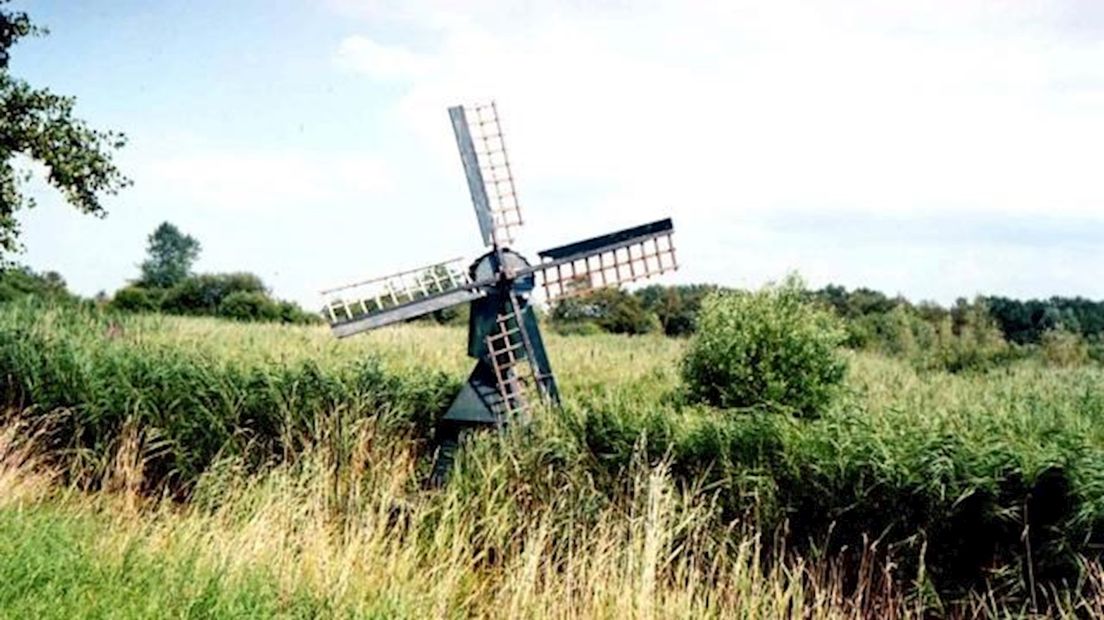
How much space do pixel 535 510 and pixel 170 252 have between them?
82564 mm

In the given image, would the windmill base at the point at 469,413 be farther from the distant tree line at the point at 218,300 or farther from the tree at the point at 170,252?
the tree at the point at 170,252

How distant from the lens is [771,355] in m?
12.3

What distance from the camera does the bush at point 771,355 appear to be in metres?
12.3

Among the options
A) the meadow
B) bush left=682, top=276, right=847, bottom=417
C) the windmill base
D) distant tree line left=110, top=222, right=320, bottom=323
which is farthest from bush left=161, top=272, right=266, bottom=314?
the windmill base

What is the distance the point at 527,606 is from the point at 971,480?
3.01 meters

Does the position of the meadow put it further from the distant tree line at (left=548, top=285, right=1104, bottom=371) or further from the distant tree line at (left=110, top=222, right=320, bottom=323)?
the distant tree line at (left=110, top=222, right=320, bottom=323)

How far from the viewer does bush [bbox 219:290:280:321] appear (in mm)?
36312

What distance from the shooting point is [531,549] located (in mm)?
7156

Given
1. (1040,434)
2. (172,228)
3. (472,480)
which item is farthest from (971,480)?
(172,228)

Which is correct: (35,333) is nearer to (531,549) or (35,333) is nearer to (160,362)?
(160,362)

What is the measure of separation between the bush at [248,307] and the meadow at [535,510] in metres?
25.7

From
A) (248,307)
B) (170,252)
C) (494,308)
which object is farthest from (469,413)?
(170,252)

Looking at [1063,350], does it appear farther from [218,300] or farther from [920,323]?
[218,300]

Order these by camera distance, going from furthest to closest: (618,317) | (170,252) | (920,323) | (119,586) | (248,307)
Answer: (170,252) < (248,307) < (618,317) < (920,323) < (119,586)
